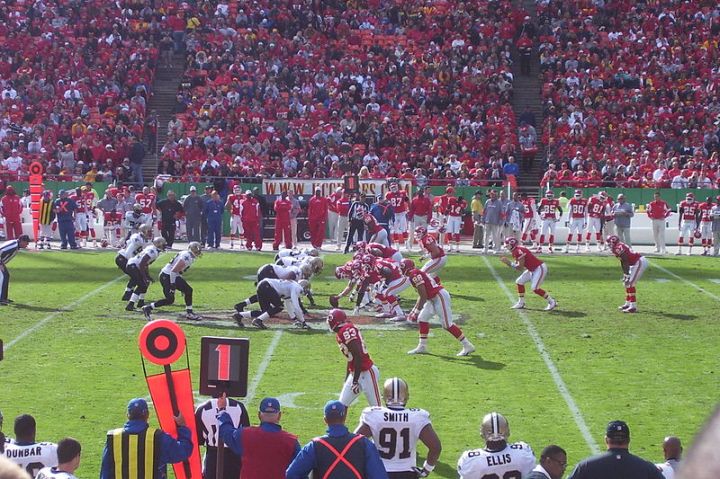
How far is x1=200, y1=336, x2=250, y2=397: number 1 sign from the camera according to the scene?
732 cm

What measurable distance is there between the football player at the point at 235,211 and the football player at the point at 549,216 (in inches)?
326

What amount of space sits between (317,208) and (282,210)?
966 mm

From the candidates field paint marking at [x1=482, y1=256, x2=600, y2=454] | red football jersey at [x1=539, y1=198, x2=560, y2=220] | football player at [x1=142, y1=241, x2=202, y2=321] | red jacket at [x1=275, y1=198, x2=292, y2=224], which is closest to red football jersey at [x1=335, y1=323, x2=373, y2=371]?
field paint marking at [x1=482, y1=256, x2=600, y2=454]

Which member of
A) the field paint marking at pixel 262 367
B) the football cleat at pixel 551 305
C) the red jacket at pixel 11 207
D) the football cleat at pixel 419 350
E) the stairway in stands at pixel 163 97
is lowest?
the field paint marking at pixel 262 367

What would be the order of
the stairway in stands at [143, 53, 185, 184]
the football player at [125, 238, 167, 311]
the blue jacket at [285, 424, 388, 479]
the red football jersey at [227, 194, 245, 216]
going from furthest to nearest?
the stairway in stands at [143, 53, 185, 184] < the red football jersey at [227, 194, 245, 216] < the football player at [125, 238, 167, 311] < the blue jacket at [285, 424, 388, 479]

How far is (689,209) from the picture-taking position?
97.3 ft

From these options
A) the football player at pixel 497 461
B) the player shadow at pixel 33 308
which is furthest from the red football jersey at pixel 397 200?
the football player at pixel 497 461

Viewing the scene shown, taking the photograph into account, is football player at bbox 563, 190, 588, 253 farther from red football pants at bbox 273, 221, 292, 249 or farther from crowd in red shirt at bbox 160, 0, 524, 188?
red football pants at bbox 273, 221, 292, 249

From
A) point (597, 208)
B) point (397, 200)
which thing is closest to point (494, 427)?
point (397, 200)

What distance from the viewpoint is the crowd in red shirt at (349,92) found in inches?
1435

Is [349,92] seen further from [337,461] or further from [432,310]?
[337,461]

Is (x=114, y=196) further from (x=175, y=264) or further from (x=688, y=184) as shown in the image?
(x=688, y=184)

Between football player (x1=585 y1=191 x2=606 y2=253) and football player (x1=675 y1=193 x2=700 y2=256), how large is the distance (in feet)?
6.76

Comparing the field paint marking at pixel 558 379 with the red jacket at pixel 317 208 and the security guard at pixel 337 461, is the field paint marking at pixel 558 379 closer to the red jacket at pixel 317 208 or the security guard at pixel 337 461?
the security guard at pixel 337 461
